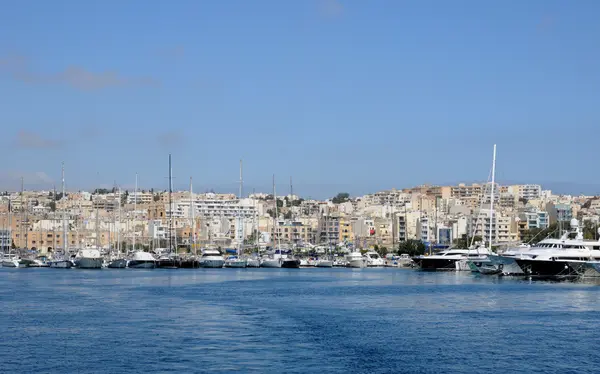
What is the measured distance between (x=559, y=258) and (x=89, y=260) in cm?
4790

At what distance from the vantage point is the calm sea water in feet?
92.7

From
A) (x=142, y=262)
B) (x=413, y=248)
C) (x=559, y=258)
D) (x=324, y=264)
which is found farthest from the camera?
(x=413, y=248)

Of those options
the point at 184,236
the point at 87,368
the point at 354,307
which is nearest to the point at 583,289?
the point at 354,307

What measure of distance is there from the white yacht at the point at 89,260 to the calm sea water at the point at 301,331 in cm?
4172

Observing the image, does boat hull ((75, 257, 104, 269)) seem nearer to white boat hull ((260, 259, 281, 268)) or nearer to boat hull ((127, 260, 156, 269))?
boat hull ((127, 260, 156, 269))

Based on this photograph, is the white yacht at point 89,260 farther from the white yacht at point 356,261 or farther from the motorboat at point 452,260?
the motorboat at point 452,260

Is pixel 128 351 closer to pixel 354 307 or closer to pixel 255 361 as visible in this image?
pixel 255 361

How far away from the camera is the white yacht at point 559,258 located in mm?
70312

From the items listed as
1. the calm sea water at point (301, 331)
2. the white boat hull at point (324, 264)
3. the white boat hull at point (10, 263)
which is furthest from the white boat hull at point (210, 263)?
the calm sea water at point (301, 331)

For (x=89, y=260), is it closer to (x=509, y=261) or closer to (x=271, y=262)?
(x=271, y=262)

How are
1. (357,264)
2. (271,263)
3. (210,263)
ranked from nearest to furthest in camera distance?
(210,263) → (271,263) → (357,264)

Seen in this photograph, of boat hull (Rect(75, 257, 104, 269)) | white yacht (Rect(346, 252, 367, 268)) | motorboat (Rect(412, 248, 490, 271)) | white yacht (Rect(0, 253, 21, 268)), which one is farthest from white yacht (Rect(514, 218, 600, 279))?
white yacht (Rect(0, 253, 21, 268))

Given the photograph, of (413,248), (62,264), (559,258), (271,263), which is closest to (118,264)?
(62,264)

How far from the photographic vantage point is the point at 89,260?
325ft
